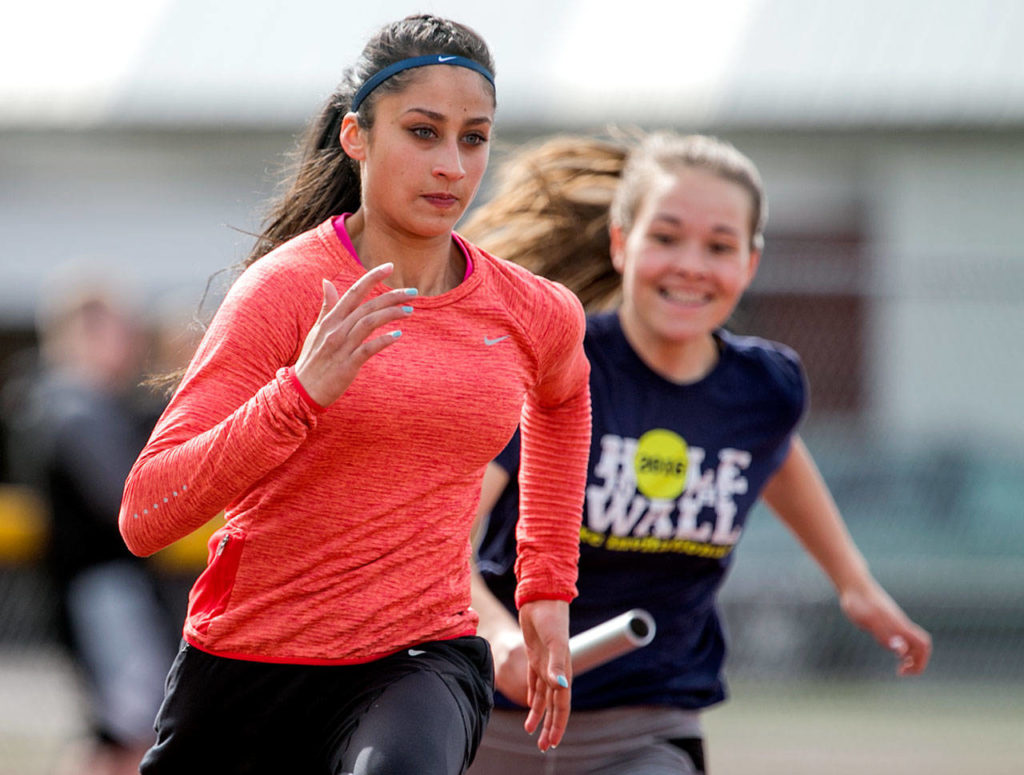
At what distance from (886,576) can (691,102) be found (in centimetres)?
536

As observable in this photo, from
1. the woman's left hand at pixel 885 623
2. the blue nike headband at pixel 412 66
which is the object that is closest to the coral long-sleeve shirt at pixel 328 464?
the blue nike headband at pixel 412 66

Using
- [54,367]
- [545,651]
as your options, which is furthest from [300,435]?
[54,367]

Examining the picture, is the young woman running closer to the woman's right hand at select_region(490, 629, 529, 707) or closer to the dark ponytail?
the dark ponytail

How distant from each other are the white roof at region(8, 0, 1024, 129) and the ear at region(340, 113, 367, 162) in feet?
33.0

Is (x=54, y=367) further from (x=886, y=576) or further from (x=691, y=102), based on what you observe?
(x=691, y=102)

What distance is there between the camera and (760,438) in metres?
3.65

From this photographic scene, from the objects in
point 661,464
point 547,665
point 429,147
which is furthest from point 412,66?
point 661,464

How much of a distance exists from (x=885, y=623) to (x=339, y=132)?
6.33 feet

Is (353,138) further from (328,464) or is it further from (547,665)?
(547,665)

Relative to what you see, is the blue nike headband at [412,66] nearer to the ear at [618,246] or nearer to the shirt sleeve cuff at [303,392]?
the shirt sleeve cuff at [303,392]

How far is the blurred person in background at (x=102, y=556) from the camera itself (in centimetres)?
558

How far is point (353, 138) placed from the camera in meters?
2.66

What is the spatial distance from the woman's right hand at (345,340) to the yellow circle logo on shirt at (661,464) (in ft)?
4.34

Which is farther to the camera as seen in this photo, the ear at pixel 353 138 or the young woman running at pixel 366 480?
the ear at pixel 353 138
